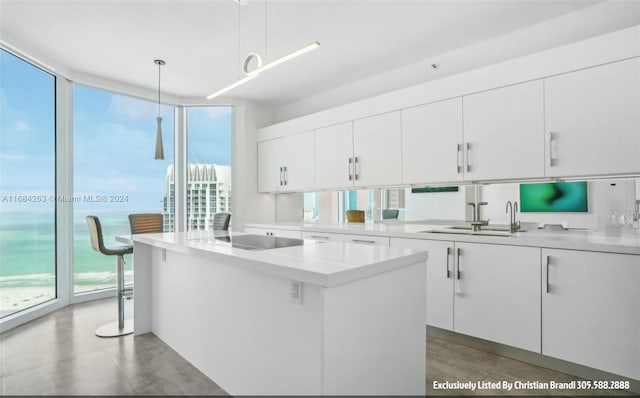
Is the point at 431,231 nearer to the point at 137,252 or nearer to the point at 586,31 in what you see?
the point at 586,31

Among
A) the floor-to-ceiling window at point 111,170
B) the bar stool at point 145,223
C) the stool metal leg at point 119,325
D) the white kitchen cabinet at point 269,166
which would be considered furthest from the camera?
the white kitchen cabinet at point 269,166

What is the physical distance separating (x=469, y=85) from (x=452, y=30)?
520mm

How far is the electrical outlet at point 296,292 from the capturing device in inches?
58.7

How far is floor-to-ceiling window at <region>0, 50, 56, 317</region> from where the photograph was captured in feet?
10.3

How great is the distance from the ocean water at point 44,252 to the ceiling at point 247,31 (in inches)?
63.0

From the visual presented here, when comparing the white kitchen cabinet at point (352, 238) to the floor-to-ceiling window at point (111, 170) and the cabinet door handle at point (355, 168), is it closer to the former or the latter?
the cabinet door handle at point (355, 168)

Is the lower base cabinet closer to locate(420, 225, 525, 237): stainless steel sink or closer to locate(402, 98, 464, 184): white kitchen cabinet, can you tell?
locate(420, 225, 525, 237): stainless steel sink

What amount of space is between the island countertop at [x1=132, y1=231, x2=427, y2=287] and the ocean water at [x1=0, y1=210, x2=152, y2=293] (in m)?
2.14

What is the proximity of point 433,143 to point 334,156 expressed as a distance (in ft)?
3.99

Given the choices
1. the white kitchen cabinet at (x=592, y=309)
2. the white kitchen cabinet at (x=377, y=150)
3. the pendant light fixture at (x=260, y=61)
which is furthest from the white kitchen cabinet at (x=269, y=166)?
the white kitchen cabinet at (x=592, y=309)

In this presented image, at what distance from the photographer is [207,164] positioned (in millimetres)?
4848

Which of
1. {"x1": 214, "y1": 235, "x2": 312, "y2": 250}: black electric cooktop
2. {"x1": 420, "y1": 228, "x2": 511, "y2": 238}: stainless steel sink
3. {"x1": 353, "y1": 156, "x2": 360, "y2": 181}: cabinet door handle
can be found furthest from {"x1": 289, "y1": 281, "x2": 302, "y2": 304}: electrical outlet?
{"x1": 353, "y1": 156, "x2": 360, "y2": 181}: cabinet door handle

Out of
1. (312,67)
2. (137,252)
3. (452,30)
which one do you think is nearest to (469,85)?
(452,30)

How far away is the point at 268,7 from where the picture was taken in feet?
8.48
